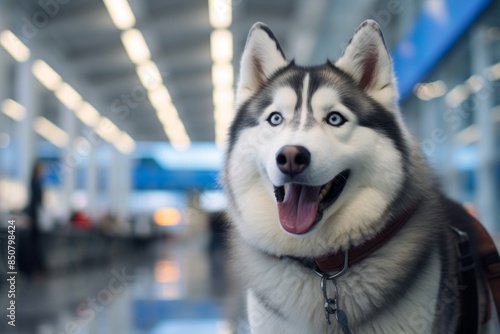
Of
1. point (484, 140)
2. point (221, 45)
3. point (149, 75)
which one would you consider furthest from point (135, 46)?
point (484, 140)

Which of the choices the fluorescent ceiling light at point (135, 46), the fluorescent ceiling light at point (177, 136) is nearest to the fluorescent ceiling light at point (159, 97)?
the fluorescent ceiling light at point (135, 46)

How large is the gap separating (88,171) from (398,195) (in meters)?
25.3

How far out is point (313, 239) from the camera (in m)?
2.19

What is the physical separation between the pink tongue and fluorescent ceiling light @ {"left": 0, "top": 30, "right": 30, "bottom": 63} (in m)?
10.5

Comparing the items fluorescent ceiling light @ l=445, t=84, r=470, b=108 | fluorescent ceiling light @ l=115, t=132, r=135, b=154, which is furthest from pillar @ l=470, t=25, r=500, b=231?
fluorescent ceiling light @ l=115, t=132, r=135, b=154

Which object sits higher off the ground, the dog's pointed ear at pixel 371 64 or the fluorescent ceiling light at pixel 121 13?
the fluorescent ceiling light at pixel 121 13

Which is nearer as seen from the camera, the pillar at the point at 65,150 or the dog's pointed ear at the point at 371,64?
the dog's pointed ear at the point at 371,64

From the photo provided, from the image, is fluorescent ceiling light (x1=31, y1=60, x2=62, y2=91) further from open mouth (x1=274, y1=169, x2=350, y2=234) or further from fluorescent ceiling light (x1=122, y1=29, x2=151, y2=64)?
open mouth (x1=274, y1=169, x2=350, y2=234)

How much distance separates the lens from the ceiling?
14055mm

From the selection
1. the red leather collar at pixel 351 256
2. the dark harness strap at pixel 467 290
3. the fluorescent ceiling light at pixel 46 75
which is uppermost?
the fluorescent ceiling light at pixel 46 75

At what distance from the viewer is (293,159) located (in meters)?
2.05

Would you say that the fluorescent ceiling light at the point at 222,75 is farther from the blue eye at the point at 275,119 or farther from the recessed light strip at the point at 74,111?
the blue eye at the point at 275,119

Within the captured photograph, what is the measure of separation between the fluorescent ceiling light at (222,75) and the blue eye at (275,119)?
16957mm

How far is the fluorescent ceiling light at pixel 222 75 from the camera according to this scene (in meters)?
19.3
